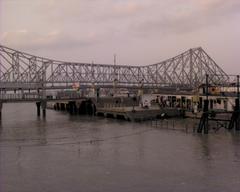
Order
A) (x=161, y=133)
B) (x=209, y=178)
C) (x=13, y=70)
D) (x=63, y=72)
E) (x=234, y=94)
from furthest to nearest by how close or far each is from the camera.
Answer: (x=63, y=72) → (x=13, y=70) → (x=234, y=94) → (x=161, y=133) → (x=209, y=178)

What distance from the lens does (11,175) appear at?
23484mm

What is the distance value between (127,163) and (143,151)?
4.98 meters

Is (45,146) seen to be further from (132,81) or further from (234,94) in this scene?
(132,81)

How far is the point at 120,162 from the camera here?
27.1m

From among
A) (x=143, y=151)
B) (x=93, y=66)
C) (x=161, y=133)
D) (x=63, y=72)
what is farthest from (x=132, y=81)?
(x=143, y=151)

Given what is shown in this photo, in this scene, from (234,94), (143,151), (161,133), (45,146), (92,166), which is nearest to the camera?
(92,166)

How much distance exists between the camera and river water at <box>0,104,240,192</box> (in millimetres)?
21438

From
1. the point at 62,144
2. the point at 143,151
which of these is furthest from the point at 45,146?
the point at 143,151

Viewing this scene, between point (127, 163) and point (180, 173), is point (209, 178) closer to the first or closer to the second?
point (180, 173)

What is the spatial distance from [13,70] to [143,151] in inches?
3987

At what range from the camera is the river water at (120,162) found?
21.4 meters

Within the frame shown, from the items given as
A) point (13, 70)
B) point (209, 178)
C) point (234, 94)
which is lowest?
point (209, 178)

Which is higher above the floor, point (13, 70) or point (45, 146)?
point (13, 70)

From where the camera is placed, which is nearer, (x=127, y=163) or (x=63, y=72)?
(x=127, y=163)
